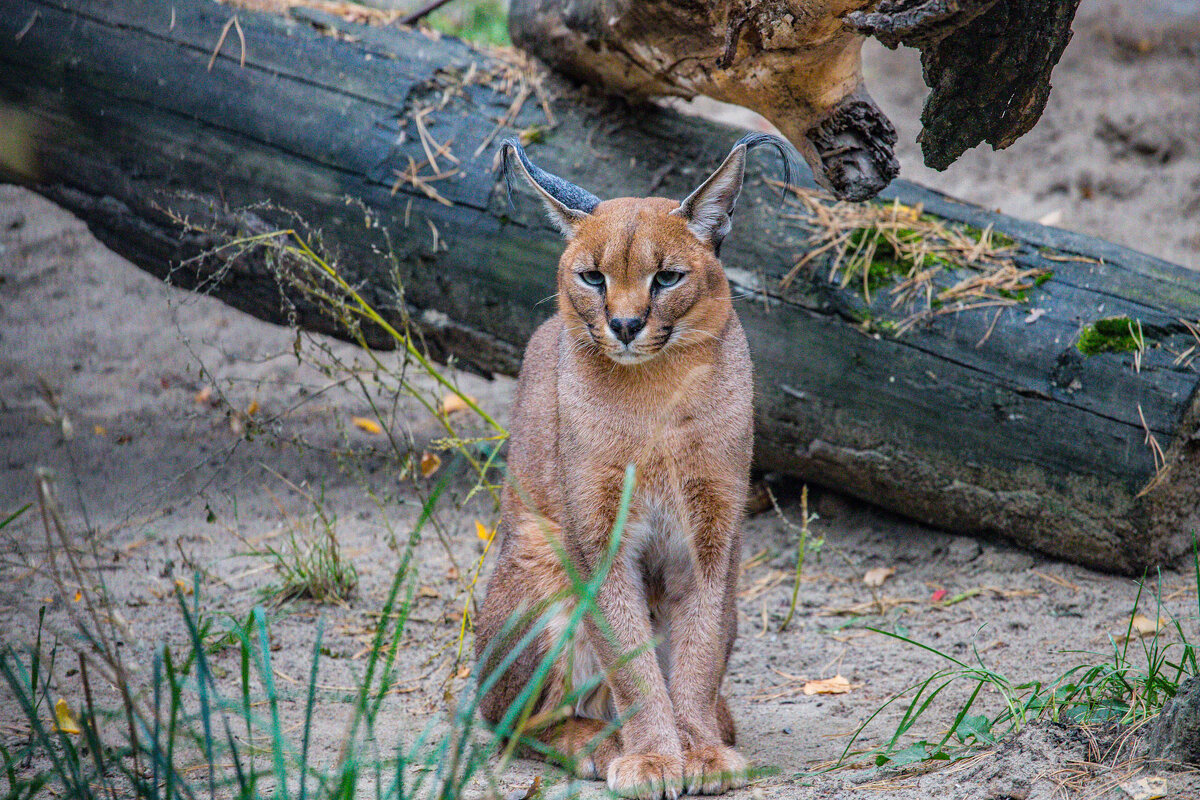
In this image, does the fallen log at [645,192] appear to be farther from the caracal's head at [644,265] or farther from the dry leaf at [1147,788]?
the dry leaf at [1147,788]

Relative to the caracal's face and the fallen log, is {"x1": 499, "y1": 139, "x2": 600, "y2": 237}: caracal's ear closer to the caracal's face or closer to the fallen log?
the caracal's face

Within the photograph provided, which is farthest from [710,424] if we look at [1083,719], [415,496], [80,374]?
[80,374]

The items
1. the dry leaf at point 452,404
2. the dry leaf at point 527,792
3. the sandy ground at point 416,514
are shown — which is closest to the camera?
the dry leaf at point 527,792

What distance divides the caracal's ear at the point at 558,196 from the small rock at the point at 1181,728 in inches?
83.2

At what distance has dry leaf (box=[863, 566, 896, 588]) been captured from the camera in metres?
4.49

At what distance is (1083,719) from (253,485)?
14.0 feet

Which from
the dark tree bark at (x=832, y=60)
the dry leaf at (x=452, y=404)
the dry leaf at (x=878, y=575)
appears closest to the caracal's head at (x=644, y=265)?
the dark tree bark at (x=832, y=60)

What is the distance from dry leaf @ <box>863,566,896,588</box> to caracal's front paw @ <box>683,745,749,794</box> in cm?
176

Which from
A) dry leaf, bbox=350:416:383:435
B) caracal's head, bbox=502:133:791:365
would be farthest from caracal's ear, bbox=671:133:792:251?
dry leaf, bbox=350:416:383:435

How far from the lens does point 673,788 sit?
9.36ft

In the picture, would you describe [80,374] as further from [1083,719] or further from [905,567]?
[1083,719]

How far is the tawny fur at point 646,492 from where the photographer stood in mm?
3023

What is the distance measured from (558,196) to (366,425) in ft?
9.64

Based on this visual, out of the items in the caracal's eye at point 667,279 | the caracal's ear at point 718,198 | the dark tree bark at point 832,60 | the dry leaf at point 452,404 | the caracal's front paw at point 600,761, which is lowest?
the dry leaf at point 452,404
